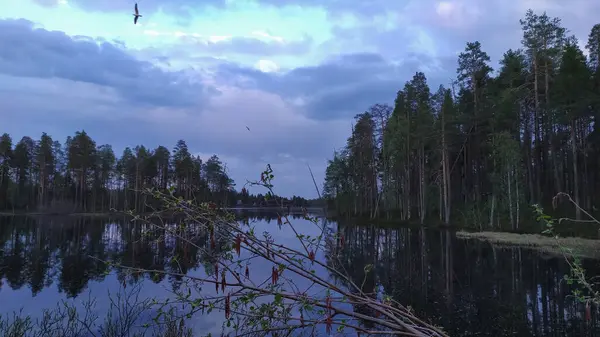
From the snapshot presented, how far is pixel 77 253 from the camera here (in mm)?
24172

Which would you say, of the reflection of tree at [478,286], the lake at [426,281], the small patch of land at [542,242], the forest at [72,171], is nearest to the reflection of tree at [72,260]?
the lake at [426,281]

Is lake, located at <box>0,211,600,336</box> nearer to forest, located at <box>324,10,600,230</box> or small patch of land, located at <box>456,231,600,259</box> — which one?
small patch of land, located at <box>456,231,600,259</box>

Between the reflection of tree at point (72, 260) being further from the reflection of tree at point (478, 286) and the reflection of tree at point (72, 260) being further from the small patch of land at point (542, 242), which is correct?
the small patch of land at point (542, 242)

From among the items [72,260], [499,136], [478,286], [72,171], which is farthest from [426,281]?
[72,171]

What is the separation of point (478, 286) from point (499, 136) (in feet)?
93.8

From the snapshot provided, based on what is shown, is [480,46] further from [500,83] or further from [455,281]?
[455,281]

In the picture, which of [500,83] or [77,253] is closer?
[77,253]

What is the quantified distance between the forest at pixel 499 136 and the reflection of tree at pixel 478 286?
9084 mm

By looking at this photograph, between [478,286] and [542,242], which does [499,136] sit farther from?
[478,286]

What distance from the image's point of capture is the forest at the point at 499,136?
121 feet

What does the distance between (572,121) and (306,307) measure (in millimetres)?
39313

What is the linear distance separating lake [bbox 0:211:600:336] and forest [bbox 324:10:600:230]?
33.0ft

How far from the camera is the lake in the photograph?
10922mm

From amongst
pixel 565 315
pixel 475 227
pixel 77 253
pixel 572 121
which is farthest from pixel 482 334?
pixel 475 227
